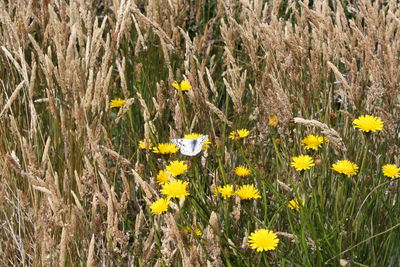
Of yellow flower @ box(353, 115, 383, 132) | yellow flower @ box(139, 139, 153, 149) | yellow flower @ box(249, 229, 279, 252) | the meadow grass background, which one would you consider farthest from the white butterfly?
yellow flower @ box(353, 115, 383, 132)

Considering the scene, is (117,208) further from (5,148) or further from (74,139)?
(5,148)

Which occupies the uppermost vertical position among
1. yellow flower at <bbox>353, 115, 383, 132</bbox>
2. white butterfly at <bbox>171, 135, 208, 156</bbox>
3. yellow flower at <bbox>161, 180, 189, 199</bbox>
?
yellow flower at <bbox>353, 115, 383, 132</bbox>

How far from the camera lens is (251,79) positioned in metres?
2.83

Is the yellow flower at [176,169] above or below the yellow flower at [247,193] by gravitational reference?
above

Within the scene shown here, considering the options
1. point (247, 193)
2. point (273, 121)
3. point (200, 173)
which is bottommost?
point (200, 173)

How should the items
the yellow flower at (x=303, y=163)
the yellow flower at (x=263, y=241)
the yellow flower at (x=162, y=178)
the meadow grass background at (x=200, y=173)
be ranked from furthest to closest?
the yellow flower at (x=162, y=178), the yellow flower at (x=303, y=163), the meadow grass background at (x=200, y=173), the yellow flower at (x=263, y=241)

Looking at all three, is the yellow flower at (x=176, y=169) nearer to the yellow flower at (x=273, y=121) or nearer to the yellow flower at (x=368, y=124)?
the yellow flower at (x=273, y=121)

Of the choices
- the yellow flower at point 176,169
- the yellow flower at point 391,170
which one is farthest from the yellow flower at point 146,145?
the yellow flower at point 391,170

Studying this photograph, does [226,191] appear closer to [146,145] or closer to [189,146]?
[189,146]

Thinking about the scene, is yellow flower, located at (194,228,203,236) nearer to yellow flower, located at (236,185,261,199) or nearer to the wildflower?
the wildflower

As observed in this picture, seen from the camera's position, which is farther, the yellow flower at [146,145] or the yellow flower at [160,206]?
the yellow flower at [146,145]

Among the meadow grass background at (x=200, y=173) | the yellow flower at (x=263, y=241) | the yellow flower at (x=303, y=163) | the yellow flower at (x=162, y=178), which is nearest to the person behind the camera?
the yellow flower at (x=263, y=241)

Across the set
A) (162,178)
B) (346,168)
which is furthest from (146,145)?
(346,168)

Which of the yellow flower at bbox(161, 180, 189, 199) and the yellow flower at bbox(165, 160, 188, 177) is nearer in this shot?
the yellow flower at bbox(161, 180, 189, 199)
